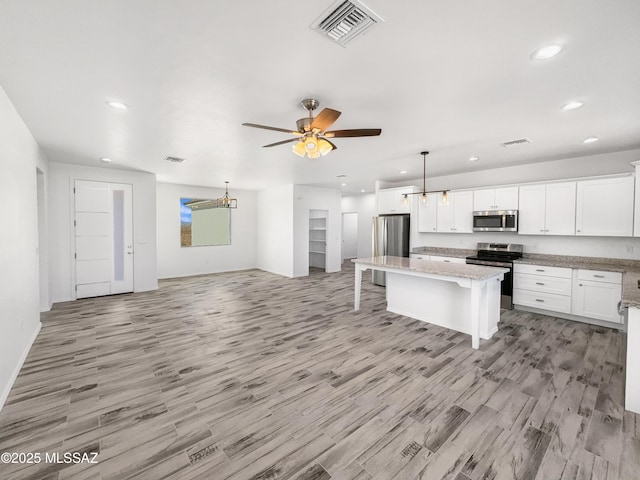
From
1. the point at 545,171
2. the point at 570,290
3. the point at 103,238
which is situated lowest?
the point at 570,290

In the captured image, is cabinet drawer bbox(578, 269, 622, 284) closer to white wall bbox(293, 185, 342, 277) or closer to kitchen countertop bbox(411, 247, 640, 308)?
kitchen countertop bbox(411, 247, 640, 308)

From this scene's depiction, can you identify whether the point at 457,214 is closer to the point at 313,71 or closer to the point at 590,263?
the point at 590,263

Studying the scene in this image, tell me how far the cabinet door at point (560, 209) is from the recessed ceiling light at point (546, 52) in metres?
3.66

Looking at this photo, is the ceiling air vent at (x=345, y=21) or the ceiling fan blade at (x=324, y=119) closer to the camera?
the ceiling air vent at (x=345, y=21)

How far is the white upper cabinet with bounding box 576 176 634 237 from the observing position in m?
4.17

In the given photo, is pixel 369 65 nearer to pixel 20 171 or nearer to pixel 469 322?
pixel 469 322

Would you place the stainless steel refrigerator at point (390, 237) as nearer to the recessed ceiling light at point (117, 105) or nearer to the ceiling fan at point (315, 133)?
the ceiling fan at point (315, 133)

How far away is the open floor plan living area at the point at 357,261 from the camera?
69.6 inches

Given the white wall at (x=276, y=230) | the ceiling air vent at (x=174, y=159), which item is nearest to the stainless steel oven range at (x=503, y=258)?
the white wall at (x=276, y=230)

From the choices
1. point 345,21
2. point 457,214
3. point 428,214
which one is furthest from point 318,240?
point 345,21

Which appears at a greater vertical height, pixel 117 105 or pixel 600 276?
pixel 117 105

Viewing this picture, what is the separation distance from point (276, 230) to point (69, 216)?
495 cm

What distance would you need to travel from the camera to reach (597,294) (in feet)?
13.9

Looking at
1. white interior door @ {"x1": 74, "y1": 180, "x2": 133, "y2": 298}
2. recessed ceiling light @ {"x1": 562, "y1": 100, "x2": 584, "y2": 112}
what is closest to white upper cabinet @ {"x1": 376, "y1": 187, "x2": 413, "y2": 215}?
recessed ceiling light @ {"x1": 562, "y1": 100, "x2": 584, "y2": 112}
